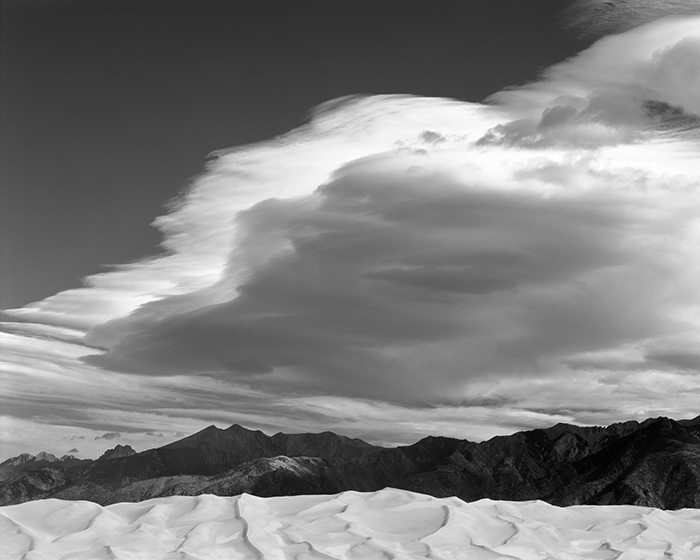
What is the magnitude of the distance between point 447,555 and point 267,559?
10.1 meters

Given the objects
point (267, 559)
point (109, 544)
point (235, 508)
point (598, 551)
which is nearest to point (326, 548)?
point (267, 559)

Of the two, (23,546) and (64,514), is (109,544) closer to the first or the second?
(23,546)

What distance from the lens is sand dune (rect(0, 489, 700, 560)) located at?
46031 millimetres

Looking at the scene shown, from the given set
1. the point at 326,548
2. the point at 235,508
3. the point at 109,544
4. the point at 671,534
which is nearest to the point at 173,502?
the point at 235,508

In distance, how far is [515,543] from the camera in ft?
162

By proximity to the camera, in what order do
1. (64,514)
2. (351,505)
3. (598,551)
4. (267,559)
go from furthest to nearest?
(351,505) < (64,514) < (598,551) < (267,559)

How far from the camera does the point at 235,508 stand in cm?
5316

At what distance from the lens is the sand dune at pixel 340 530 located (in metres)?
46.0

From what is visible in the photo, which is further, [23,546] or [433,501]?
[433,501]

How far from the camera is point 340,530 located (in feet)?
165

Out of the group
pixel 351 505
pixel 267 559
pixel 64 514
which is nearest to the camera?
pixel 267 559

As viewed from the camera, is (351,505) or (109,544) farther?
(351,505)

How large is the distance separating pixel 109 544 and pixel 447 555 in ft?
61.2

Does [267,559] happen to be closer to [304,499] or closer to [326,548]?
[326,548]
